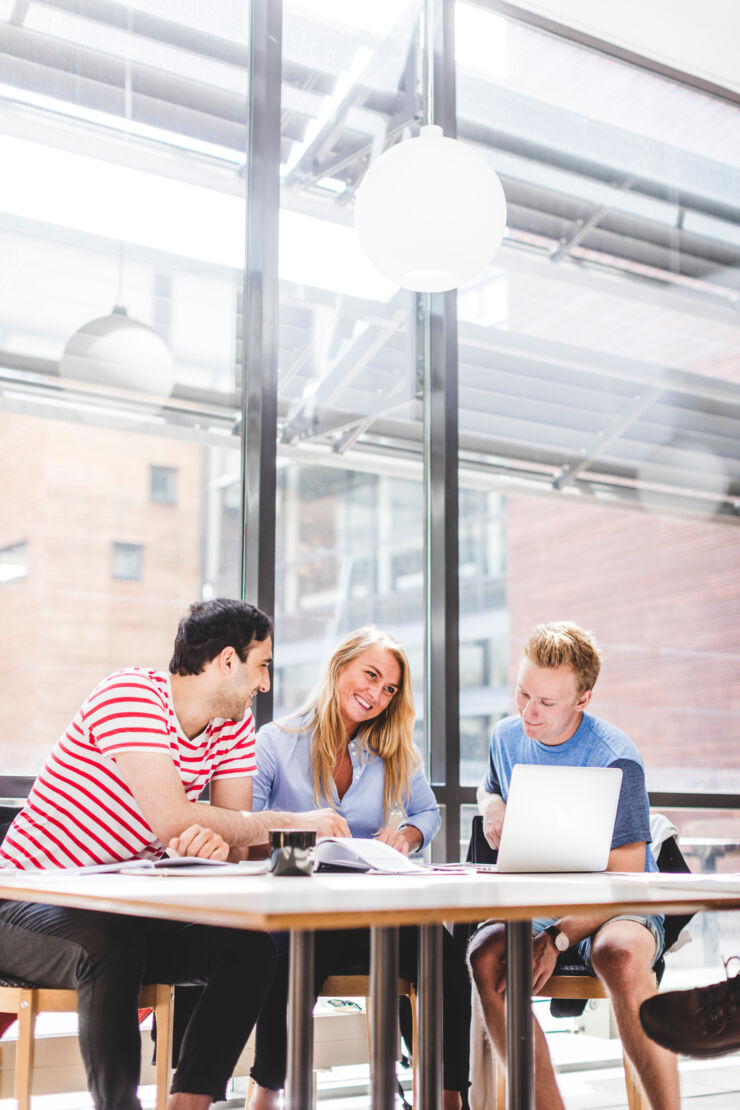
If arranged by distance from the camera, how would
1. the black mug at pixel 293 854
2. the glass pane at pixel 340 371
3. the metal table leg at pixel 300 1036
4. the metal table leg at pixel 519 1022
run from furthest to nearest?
the glass pane at pixel 340 371 < the black mug at pixel 293 854 < the metal table leg at pixel 519 1022 < the metal table leg at pixel 300 1036

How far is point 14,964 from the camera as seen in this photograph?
191 centimetres

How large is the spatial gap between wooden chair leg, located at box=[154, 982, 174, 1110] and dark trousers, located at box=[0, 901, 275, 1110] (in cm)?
3

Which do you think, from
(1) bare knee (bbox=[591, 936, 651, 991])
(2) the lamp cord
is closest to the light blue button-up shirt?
(1) bare knee (bbox=[591, 936, 651, 991])

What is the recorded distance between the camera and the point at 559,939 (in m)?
2.16

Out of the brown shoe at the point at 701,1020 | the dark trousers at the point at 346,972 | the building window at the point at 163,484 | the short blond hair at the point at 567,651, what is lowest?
the dark trousers at the point at 346,972

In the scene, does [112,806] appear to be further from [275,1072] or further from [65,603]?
[65,603]

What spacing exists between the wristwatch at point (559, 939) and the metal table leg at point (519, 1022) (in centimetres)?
59

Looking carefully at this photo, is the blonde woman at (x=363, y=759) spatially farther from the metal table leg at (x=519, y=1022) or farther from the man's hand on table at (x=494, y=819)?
the metal table leg at (x=519, y=1022)

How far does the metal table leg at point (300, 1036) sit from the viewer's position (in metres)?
1.25

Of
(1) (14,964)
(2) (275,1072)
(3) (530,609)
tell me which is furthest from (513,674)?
(1) (14,964)

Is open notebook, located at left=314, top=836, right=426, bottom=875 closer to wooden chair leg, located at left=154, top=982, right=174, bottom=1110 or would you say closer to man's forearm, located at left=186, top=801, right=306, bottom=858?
man's forearm, located at left=186, top=801, right=306, bottom=858

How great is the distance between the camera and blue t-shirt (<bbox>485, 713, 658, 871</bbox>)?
235 centimetres

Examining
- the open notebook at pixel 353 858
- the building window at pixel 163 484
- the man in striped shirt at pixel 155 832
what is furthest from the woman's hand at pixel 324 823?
the building window at pixel 163 484

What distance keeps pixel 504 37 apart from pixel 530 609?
2036 millimetres
